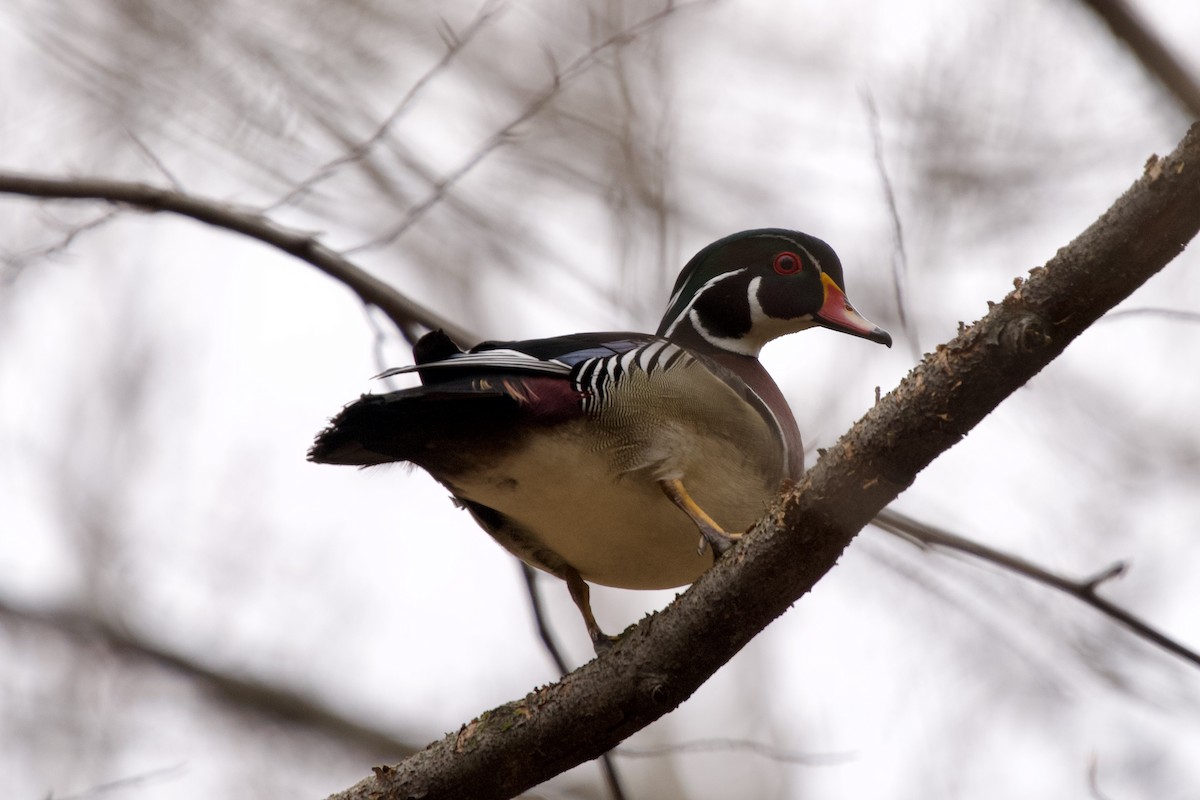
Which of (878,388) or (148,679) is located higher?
(148,679)

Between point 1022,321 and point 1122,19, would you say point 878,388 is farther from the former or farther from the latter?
point 1122,19

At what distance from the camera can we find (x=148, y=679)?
6.52m

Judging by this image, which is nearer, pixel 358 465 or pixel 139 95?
pixel 358 465

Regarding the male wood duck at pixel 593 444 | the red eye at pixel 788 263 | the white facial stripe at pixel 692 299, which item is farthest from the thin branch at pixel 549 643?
the red eye at pixel 788 263

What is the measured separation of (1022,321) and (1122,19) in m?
0.77

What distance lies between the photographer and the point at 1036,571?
320 cm

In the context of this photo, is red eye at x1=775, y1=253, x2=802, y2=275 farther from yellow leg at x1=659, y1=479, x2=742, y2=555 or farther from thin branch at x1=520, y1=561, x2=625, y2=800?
thin branch at x1=520, y1=561, x2=625, y2=800

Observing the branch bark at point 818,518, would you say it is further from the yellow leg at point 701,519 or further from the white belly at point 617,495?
the white belly at point 617,495

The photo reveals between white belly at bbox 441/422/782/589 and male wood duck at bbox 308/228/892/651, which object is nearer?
male wood duck at bbox 308/228/892/651

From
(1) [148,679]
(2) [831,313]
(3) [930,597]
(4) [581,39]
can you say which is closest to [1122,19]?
(2) [831,313]

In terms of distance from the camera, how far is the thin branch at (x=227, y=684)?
20.2 ft

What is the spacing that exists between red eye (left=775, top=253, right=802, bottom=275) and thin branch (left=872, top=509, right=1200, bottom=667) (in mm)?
790

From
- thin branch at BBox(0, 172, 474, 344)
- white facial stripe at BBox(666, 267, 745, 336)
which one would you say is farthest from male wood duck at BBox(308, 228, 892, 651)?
thin branch at BBox(0, 172, 474, 344)

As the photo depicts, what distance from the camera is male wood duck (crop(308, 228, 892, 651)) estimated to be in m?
2.78
